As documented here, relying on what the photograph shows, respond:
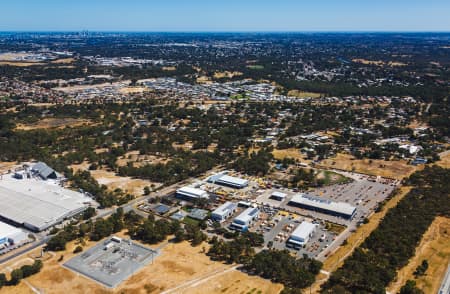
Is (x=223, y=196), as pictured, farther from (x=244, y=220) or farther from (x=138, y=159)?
(x=138, y=159)

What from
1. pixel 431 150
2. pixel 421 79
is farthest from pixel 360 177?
pixel 421 79

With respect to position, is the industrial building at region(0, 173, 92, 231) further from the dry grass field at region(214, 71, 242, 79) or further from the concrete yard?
the dry grass field at region(214, 71, 242, 79)

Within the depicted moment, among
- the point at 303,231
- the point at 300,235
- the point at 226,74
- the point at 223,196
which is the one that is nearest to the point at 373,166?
the point at 223,196

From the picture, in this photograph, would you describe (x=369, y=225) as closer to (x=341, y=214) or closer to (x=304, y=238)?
(x=341, y=214)

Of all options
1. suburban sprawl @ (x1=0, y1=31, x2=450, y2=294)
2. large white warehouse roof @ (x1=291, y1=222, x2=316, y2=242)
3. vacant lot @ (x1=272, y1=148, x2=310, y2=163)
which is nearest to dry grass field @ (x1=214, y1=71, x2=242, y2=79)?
suburban sprawl @ (x1=0, y1=31, x2=450, y2=294)

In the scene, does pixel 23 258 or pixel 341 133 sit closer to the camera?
pixel 23 258

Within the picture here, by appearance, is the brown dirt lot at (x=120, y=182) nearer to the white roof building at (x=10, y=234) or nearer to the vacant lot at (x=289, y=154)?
the white roof building at (x=10, y=234)

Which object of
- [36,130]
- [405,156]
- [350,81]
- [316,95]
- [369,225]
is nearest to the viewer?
[369,225]
